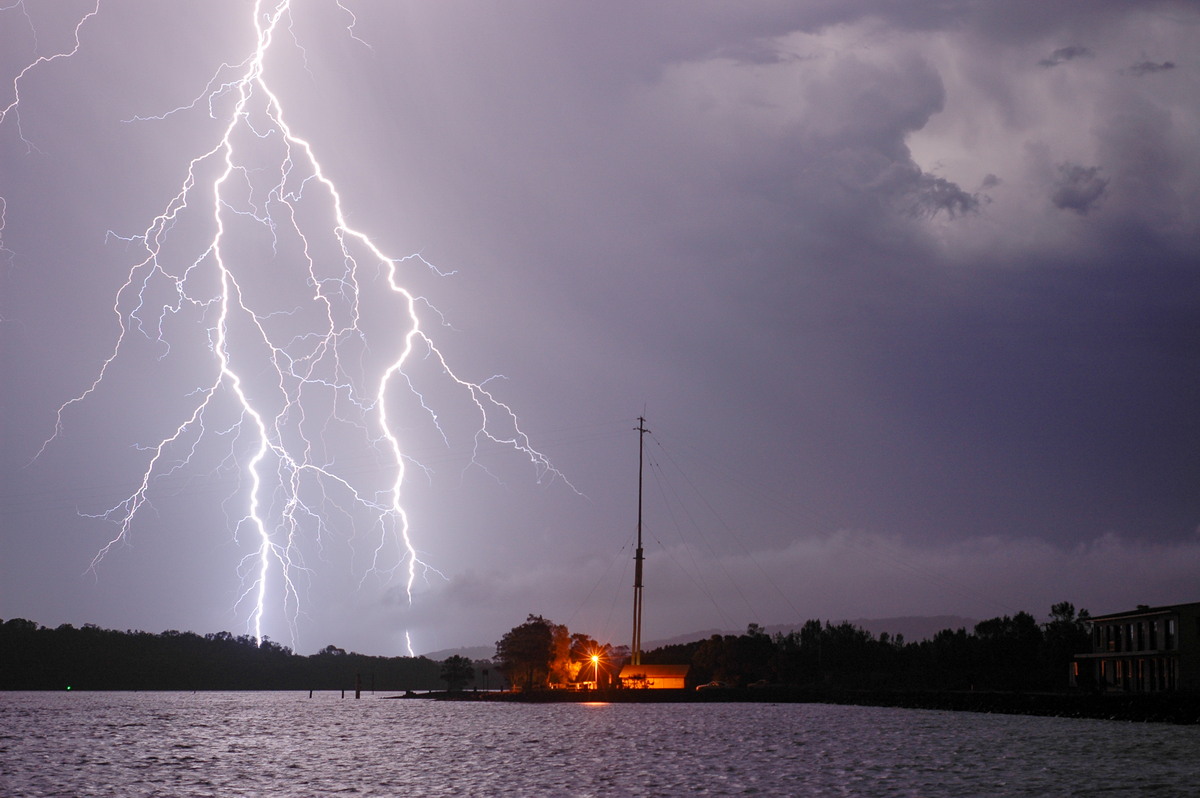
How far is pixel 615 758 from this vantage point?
1984 inches

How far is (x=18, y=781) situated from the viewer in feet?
131

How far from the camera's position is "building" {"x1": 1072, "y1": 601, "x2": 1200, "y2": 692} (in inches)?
3088

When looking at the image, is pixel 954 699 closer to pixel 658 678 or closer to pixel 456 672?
pixel 658 678

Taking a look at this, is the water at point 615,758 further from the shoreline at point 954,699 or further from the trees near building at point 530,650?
the trees near building at point 530,650

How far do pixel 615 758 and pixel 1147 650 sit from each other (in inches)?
2071

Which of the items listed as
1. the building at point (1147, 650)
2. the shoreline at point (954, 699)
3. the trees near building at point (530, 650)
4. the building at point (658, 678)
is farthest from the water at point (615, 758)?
the trees near building at point (530, 650)

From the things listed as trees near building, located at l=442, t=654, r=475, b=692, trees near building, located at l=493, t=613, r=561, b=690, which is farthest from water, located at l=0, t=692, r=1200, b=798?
trees near building, located at l=442, t=654, r=475, b=692

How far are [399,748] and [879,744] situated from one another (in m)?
25.4

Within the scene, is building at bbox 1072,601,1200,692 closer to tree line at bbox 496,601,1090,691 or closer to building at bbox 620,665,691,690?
tree line at bbox 496,601,1090,691

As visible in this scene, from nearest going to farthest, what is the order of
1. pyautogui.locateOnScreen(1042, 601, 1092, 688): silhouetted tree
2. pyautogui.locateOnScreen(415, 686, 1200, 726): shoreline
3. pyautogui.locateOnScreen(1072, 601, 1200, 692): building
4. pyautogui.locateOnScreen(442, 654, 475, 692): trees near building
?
1. pyautogui.locateOnScreen(415, 686, 1200, 726): shoreline
2. pyautogui.locateOnScreen(1072, 601, 1200, 692): building
3. pyautogui.locateOnScreen(1042, 601, 1092, 688): silhouetted tree
4. pyautogui.locateOnScreen(442, 654, 475, 692): trees near building

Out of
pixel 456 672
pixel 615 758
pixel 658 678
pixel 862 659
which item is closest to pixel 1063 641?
pixel 862 659

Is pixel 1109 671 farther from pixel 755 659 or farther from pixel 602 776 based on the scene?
pixel 755 659

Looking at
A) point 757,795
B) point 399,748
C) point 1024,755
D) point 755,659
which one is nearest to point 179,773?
point 399,748

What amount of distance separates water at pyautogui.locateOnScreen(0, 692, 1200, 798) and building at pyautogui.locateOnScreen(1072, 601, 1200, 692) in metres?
11.8
